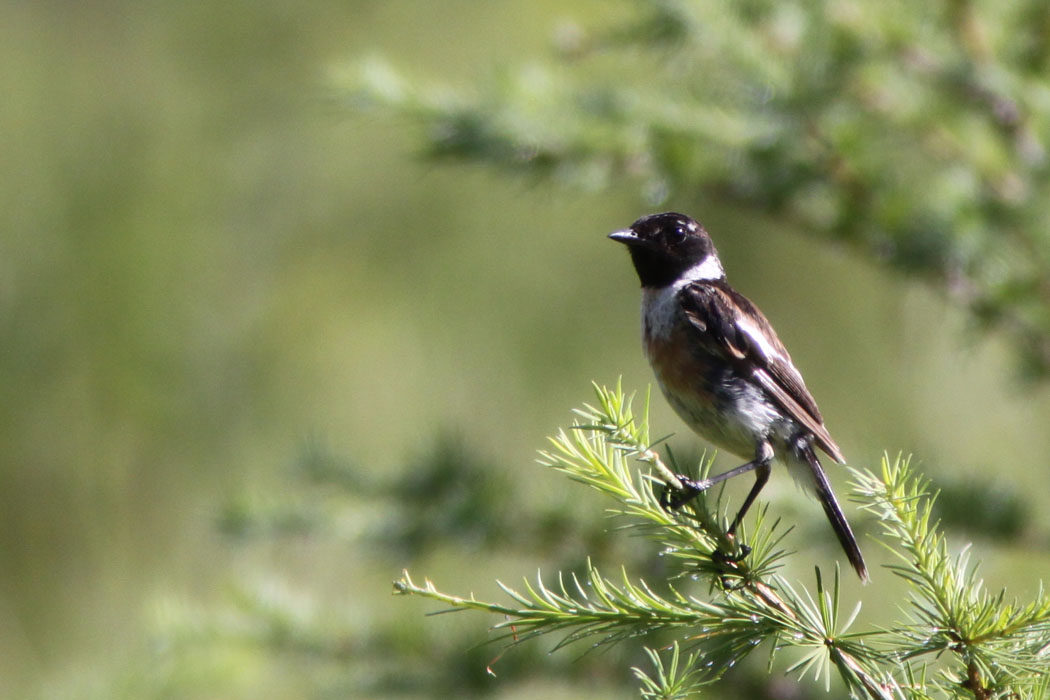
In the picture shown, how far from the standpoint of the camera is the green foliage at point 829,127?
2.51 metres

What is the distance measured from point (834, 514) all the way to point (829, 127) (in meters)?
0.91

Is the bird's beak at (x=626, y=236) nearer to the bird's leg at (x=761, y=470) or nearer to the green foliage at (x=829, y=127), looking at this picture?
the green foliage at (x=829, y=127)

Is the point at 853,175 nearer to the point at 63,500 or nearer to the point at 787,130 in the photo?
the point at 787,130

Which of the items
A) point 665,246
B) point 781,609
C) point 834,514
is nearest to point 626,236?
point 665,246

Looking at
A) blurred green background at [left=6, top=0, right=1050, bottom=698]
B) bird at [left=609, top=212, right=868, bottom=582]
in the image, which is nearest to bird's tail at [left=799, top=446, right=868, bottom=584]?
bird at [left=609, top=212, right=868, bottom=582]

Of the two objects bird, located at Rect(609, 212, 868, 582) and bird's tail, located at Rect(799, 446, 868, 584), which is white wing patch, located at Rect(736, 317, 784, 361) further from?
bird's tail, located at Rect(799, 446, 868, 584)

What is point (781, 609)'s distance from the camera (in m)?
1.50

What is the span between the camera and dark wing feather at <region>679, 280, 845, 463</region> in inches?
106

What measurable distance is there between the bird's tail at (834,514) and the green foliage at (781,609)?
669 millimetres

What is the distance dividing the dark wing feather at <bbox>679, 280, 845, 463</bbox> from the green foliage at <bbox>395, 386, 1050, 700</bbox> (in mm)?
1083

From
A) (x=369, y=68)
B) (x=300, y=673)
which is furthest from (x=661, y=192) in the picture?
(x=300, y=673)

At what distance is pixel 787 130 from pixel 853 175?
20 cm

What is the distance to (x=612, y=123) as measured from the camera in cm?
254

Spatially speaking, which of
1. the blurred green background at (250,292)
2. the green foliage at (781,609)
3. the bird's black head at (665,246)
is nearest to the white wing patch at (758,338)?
the bird's black head at (665,246)
